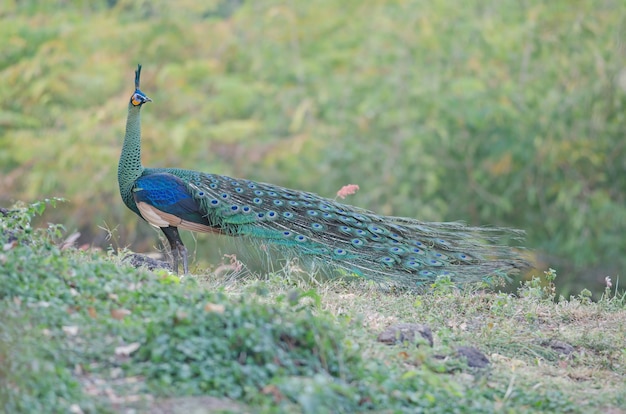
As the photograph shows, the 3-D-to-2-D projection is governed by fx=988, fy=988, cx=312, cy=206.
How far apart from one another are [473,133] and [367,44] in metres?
2.48

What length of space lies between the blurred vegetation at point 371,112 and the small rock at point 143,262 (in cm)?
483

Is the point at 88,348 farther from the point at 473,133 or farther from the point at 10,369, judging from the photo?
the point at 473,133

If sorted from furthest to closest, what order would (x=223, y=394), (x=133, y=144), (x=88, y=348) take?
(x=133, y=144)
(x=88, y=348)
(x=223, y=394)

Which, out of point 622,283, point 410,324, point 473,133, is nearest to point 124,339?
point 410,324

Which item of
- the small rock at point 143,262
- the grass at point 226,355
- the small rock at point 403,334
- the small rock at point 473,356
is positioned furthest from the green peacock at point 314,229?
the small rock at point 473,356

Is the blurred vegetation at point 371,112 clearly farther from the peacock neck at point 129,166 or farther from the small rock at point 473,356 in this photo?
the small rock at point 473,356

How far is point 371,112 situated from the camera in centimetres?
1320

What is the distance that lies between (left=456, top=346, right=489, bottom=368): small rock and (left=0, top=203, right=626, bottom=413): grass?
0.16 ft

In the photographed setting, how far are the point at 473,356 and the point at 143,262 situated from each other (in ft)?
8.11

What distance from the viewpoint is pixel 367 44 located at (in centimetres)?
1443

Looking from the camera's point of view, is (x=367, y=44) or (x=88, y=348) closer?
(x=88, y=348)

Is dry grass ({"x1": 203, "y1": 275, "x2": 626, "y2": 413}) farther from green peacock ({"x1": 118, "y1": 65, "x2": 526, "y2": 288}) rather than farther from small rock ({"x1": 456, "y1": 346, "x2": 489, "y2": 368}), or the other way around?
green peacock ({"x1": 118, "y1": 65, "x2": 526, "y2": 288})

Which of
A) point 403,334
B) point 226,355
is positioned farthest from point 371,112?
point 226,355

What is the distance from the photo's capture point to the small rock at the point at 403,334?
4.91 m
